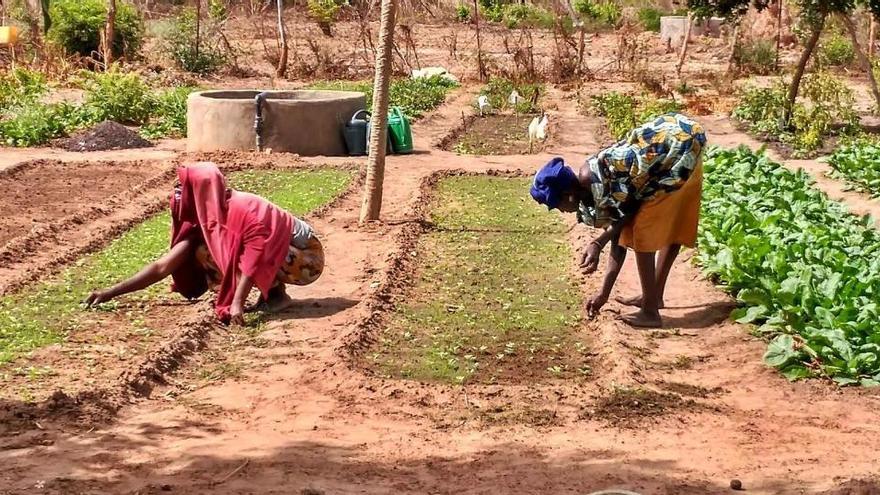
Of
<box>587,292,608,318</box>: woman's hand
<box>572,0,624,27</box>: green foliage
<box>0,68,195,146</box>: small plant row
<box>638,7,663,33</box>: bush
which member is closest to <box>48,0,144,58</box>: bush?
<box>0,68,195,146</box>: small plant row

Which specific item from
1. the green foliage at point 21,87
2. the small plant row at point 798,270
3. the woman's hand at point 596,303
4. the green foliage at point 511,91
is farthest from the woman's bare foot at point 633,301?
the green foliage at point 511,91

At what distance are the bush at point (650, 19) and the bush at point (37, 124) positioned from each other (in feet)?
73.1

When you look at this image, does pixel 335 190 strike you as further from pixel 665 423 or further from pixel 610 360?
pixel 665 423

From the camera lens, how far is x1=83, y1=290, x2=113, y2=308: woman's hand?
7.96 metres

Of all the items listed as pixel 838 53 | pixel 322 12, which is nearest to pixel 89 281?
pixel 838 53

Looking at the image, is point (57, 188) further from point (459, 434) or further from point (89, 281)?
point (459, 434)

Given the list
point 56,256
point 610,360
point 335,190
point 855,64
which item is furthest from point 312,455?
point 855,64

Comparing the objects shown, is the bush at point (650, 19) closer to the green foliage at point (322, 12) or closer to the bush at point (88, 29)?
the green foliage at point (322, 12)

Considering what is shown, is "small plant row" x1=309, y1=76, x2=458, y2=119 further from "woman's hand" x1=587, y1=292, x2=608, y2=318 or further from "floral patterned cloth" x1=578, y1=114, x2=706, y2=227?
"floral patterned cloth" x1=578, y1=114, x2=706, y2=227

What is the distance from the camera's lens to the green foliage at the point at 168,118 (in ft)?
56.2

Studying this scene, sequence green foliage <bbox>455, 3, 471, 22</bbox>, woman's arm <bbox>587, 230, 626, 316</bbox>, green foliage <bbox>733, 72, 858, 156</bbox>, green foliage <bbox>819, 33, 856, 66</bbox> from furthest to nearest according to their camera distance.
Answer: green foliage <bbox>455, 3, 471, 22</bbox>
green foliage <bbox>819, 33, 856, 66</bbox>
green foliage <bbox>733, 72, 858, 156</bbox>
woman's arm <bbox>587, 230, 626, 316</bbox>

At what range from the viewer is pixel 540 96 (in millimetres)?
22031

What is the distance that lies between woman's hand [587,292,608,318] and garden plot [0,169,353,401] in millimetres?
2473

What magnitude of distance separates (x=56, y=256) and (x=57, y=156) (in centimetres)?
605
